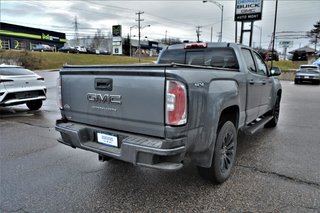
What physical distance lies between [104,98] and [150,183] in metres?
1.38

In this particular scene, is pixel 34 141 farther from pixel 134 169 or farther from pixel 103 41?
pixel 103 41

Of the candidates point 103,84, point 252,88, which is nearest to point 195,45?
point 252,88

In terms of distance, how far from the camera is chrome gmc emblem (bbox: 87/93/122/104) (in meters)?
3.15

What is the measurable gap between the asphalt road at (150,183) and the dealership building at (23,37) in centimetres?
6113

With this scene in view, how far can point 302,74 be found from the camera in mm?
23500

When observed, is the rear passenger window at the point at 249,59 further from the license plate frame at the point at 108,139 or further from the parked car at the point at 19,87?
the parked car at the point at 19,87

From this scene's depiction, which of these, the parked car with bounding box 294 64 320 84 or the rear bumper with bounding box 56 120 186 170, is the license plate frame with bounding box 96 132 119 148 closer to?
the rear bumper with bounding box 56 120 186 170

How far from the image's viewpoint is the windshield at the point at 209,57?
4.78 m

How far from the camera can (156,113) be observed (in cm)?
287

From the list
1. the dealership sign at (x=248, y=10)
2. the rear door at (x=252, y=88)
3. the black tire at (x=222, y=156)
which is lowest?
the black tire at (x=222, y=156)

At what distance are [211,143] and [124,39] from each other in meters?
95.4

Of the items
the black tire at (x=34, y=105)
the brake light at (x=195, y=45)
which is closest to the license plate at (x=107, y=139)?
the brake light at (x=195, y=45)

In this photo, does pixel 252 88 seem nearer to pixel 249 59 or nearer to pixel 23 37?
pixel 249 59

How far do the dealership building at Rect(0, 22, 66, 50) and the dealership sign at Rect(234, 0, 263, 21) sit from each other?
1955 inches
